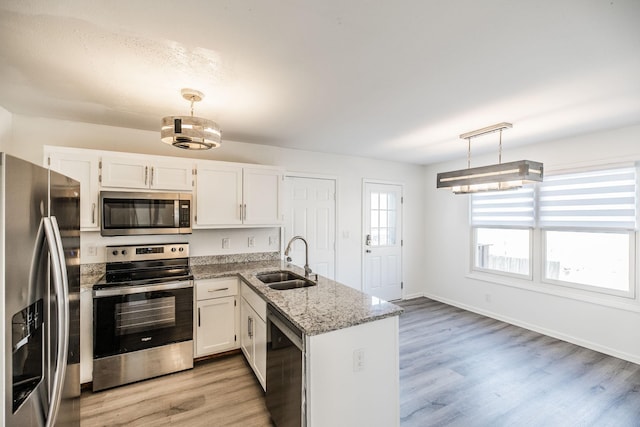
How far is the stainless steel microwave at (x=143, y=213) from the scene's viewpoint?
259 centimetres

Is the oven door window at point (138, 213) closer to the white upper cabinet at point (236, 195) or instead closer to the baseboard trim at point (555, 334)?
the white upper cabinet at point (236, 195)

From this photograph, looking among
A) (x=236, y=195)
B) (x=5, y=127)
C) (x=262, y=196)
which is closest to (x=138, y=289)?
(x=236, y=195)

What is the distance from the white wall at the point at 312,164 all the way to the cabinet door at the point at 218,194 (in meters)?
0.36

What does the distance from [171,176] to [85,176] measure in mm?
698

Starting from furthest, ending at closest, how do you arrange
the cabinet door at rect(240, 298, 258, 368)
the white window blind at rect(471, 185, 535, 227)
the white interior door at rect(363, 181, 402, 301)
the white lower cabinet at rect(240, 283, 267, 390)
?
the white interior door at rect(363, 181, 402, 301) < the white window blind at rect(471, 185, 535, 227) < the cabinet door at rect(240, 298, 258, 368) < the white lower cabinet at rect(240, 283, 267, 390)

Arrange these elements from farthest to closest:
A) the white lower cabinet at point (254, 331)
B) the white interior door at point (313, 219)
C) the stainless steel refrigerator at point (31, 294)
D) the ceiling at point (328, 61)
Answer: the white interior door at point (313, 219) < the white lower cabinet at point (254, 331) < the ceiling at point (328, 61) < the stainless steel refrigerator at point (31, 294)

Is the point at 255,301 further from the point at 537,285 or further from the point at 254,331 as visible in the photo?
the point at 537,285

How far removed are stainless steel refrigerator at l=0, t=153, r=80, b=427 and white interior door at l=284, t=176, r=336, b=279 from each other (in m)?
2.69

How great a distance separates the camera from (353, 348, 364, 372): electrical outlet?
162cm

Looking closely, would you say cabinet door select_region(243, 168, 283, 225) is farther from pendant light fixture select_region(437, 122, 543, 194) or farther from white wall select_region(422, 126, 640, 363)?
white wall select_region(422, 126, 640, 363)

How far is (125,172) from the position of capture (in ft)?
8.77

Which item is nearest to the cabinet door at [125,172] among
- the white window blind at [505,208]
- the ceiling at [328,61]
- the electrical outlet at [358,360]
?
the ceiling at [328,61]

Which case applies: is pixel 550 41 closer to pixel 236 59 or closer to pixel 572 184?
pixel 236 59

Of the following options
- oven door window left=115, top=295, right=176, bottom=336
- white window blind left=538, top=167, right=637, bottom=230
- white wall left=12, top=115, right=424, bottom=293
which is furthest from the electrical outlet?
white window blind left=538, top=167, right=637, bottom=230
